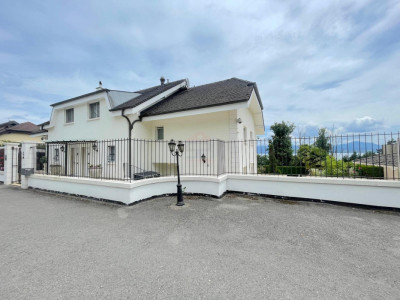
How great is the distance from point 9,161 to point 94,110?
213 inches

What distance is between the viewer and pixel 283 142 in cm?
1825

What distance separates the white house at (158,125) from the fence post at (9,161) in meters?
2.32

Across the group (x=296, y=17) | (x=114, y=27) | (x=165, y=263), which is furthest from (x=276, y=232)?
(x=114, y=27)

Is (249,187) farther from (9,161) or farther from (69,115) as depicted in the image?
(69,115)

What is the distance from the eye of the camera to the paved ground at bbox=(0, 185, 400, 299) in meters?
2.36

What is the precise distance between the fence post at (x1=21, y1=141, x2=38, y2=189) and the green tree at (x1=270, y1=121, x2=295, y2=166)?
18.1 meters

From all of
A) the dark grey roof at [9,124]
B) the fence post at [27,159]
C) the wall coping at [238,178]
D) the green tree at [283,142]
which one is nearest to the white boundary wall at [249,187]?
the wall coping at [238,178]

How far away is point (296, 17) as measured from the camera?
669cm

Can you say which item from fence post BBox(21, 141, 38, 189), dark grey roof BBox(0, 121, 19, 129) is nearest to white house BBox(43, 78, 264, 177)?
fence post BBox(21, 141, 38, 189)

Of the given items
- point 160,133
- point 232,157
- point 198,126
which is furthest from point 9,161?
point 232,157

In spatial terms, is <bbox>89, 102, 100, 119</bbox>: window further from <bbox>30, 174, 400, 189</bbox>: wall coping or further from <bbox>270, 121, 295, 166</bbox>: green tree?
<bbox>270, 121, 295, 166</bbox>: green tree

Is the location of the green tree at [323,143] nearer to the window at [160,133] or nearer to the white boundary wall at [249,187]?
the white boundary wall at [249,187]

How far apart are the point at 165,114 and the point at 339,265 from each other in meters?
8.79

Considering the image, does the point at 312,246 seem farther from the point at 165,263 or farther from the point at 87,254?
the point at 87,254
